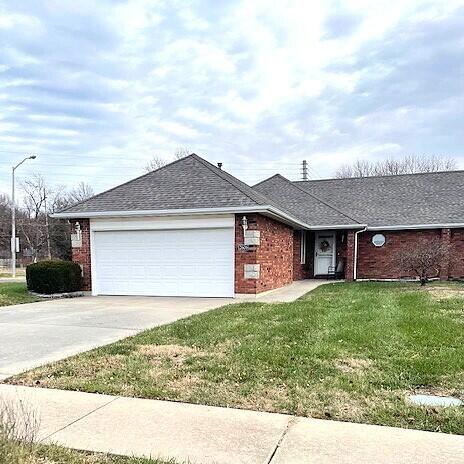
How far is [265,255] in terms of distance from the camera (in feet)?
41.4

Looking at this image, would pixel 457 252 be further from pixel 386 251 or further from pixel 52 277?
pixel 52 277

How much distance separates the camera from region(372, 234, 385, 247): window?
17.7 meters

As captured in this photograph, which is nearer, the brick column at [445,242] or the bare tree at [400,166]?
the brick column at [445,242]

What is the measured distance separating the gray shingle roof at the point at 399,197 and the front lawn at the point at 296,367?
406 inches

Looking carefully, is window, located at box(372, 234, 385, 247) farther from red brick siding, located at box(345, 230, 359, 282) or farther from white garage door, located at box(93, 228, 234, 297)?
white garage door, located at box(93, 228, 234, 297)

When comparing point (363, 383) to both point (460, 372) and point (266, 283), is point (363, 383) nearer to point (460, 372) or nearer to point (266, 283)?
point (460, 372)


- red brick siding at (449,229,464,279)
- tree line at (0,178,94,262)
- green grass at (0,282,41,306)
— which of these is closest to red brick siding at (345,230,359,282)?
red brick siding at (449,229,464,279)

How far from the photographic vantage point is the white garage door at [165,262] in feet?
39.9

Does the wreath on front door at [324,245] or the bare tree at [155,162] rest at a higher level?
the bare tree at [155,162]

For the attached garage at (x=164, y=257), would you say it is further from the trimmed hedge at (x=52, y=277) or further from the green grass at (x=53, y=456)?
the green grass at (x=53, y=456)

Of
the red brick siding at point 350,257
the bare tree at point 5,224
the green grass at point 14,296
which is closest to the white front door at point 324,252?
the red brick siding at point 350,257

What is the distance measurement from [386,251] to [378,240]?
547 mm

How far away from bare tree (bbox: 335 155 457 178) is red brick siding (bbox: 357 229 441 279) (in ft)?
72.6

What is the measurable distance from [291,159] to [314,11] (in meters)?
29.2
